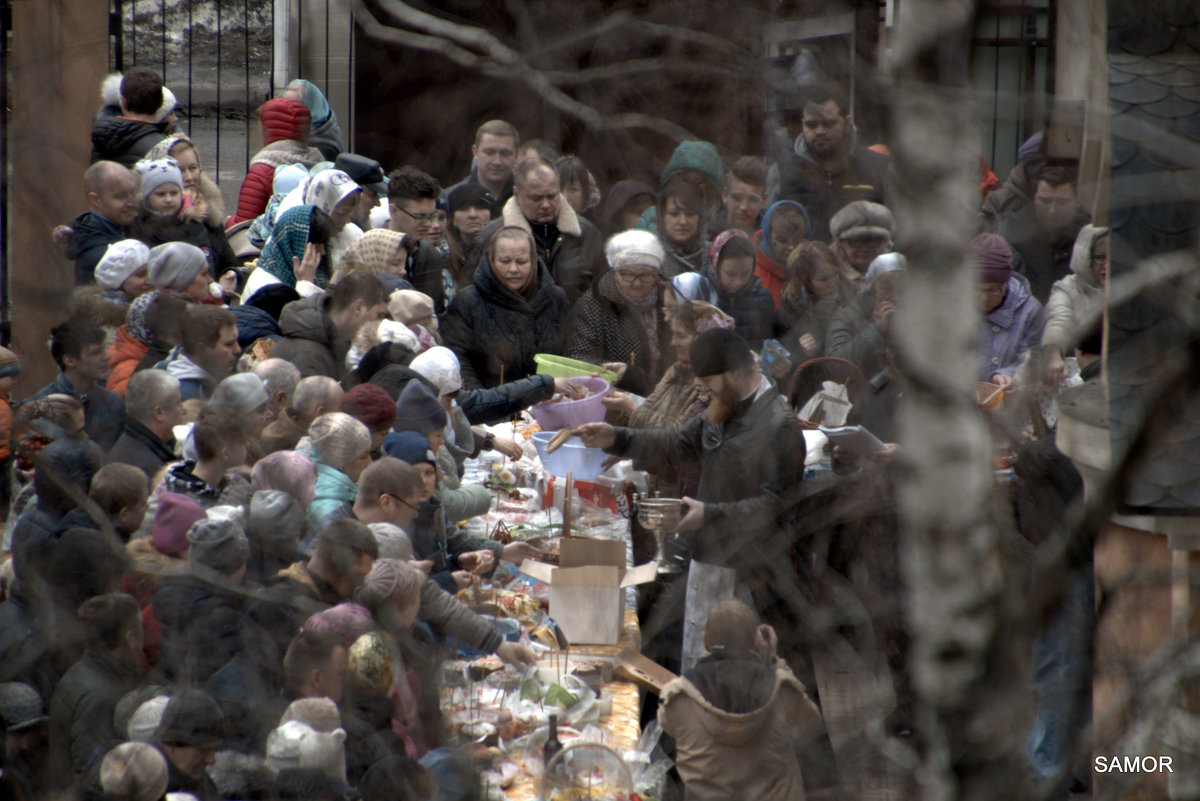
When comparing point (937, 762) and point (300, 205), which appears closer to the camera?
point (937, 762)

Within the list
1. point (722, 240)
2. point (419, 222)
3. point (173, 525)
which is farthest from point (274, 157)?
point (173, 525)

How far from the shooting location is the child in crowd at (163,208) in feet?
17.6

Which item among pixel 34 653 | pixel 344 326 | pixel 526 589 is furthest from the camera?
pixel 344 326

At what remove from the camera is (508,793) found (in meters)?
3.38

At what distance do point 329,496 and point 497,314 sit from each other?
7.84 ft

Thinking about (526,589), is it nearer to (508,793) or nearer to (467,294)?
(508,793)

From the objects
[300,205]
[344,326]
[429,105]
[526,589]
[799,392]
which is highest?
[429,105]

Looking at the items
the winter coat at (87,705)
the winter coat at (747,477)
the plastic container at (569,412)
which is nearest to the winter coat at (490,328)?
the plastic container at (569,412)

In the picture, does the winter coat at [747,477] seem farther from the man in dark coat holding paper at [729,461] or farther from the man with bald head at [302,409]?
the man with bald head at [302,409]

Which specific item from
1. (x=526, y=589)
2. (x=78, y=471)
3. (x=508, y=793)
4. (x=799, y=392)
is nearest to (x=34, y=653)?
(x=78, y=471)

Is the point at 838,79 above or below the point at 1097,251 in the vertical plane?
above

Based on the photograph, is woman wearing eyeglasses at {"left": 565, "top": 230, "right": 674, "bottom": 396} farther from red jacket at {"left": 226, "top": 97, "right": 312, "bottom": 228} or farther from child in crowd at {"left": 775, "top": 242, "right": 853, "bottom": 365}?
red jacket at {"left": 226, "top": 97, "right": 312, "bottom": 228}

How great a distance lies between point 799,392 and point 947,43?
5093 millimetres

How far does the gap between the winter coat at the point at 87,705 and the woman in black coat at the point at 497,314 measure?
10.5 feet
